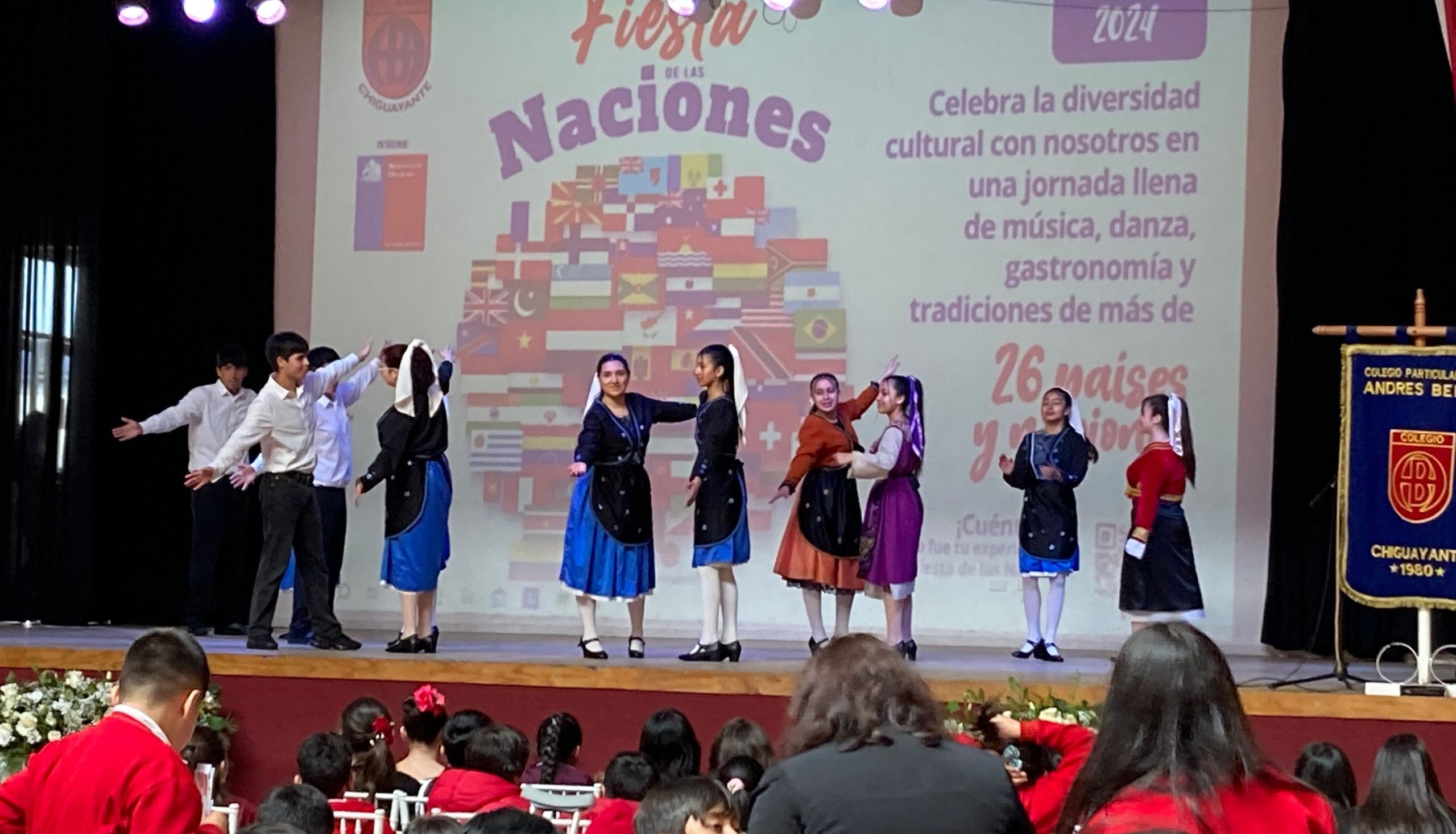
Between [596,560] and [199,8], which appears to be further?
[199,8]

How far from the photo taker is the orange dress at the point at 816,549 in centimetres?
723

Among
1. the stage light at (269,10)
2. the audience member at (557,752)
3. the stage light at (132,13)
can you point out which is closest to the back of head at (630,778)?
the audience member at (557,752)

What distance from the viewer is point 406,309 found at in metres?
9.43

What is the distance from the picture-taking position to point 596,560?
23.0 ft

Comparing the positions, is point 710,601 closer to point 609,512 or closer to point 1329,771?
point 609,512

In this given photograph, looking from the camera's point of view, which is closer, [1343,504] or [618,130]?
[1343,504]

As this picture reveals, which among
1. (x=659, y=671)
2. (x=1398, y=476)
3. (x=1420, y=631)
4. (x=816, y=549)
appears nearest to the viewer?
(x=1420, y=631)

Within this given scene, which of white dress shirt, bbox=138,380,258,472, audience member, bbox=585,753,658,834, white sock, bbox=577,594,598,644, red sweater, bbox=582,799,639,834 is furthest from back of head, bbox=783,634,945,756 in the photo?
white dress shirt, bbox=138,380,258,472

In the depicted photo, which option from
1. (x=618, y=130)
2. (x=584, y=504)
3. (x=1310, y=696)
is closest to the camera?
(x=1310, y=696)

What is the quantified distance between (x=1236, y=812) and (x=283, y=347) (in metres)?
5.68

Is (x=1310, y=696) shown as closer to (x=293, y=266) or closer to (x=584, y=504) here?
(x=584, y=504)

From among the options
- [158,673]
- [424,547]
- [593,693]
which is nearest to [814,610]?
[593,693]

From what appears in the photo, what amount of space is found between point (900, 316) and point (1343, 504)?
10.1ft

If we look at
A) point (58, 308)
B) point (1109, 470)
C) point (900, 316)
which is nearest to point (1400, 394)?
point (1109, 470)
